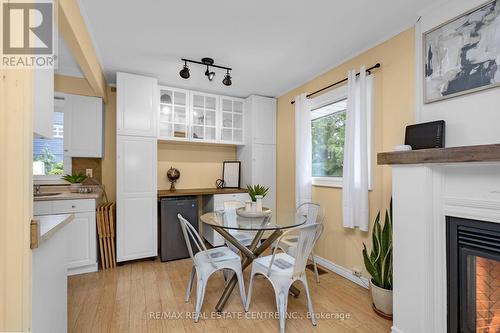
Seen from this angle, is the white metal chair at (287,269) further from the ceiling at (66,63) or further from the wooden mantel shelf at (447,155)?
the ceiling at (66,63)

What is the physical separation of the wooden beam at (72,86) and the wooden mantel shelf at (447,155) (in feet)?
11.3

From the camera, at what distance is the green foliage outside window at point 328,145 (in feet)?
9.53

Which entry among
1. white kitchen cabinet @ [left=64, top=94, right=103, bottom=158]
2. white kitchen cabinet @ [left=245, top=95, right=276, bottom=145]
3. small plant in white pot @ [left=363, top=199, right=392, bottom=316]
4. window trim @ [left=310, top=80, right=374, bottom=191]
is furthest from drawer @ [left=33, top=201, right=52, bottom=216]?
small plant in white pot @ [left=363, top=199, right=392, bottom=316]

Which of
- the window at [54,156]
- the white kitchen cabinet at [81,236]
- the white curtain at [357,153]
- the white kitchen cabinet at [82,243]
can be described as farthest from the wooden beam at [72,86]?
the white curtain at [357,153]

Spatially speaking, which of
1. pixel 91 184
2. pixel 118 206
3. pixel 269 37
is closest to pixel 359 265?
pixel 269 37

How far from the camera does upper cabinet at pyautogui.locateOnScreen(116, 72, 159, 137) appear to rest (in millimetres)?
3043

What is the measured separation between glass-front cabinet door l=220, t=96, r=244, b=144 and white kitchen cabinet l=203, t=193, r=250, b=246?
3.03 feet

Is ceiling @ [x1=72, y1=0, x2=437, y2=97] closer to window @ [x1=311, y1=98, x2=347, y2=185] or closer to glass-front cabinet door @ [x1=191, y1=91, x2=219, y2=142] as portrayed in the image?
window @ [x1=311, y1=98, x2=347, y2=185]

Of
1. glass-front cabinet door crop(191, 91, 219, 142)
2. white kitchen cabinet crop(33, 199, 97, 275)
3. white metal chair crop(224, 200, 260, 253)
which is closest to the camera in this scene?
white metal chair crop(224, 200, 260, 253)

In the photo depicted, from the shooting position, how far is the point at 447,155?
4.67 feet

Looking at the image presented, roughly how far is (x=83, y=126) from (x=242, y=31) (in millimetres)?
2427

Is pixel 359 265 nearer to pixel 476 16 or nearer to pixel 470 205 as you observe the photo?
pixel 470 205

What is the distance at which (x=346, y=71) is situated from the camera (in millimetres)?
2732

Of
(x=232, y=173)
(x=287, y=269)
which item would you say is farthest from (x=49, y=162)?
(x=287, y=269)
